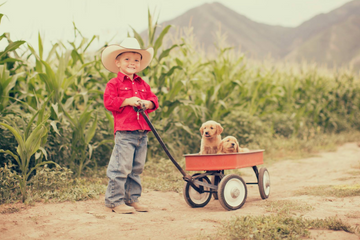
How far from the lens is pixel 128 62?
11.3 feet

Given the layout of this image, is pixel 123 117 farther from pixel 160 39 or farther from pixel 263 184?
pixel 160 39

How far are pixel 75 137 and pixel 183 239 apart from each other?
2505 millimetres

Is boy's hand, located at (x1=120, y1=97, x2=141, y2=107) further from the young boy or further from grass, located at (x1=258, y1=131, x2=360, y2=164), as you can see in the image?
grass, located at (x1=258, y1=131, x2=360, y2=164)

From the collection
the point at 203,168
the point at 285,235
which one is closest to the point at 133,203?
the point at 203,168

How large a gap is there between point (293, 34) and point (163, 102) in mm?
87000

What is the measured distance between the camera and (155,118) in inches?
220

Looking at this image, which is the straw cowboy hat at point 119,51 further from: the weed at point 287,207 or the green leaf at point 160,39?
the weed at point 287,207

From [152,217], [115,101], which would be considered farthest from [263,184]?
[115,101]

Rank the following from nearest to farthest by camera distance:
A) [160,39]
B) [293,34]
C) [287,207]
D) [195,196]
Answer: [287,207]
[195,196]
[160,39]
[293,34]

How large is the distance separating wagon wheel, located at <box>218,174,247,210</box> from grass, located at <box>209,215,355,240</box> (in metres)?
0.61

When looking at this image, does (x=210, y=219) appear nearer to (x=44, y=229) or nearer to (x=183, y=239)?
(x=183, y=239)

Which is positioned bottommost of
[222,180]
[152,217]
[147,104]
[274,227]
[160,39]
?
[152,217]

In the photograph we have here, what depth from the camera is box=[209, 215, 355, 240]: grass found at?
Answer: 2377 millimetres

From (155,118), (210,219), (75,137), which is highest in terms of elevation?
(155,118)
